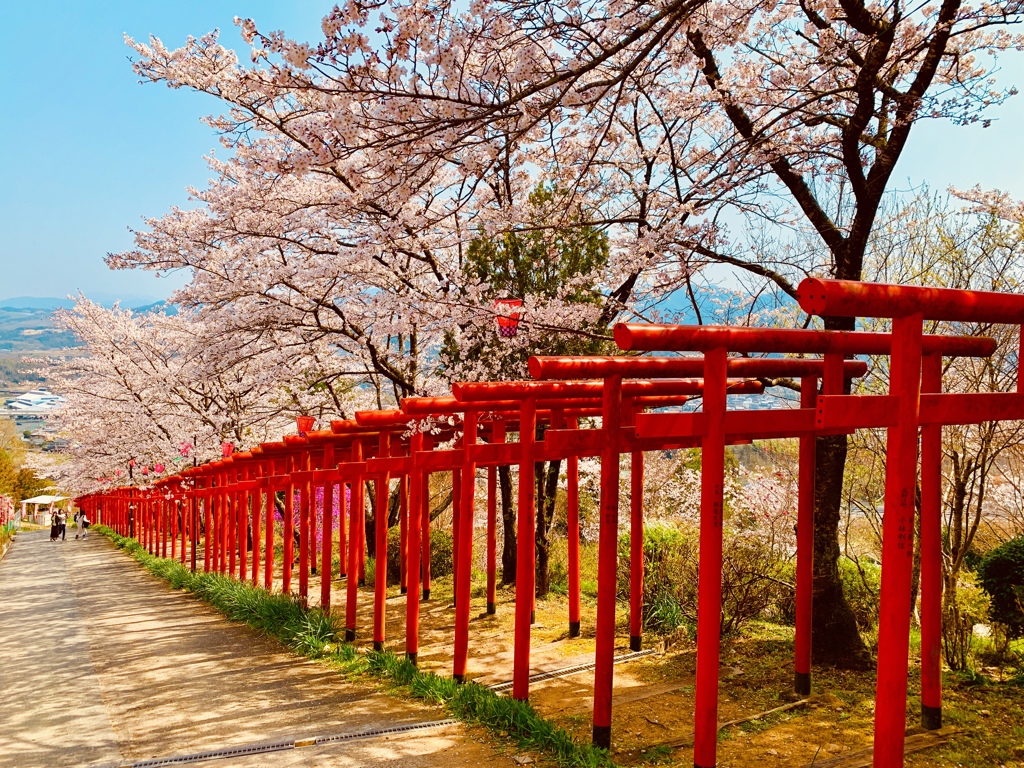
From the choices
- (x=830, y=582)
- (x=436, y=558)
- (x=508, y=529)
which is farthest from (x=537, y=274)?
(x=436, y=558)

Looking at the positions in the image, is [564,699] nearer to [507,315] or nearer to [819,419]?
[507,315]

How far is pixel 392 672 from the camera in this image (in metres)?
6.01

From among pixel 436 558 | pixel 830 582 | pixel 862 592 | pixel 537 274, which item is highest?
pixel 537 274

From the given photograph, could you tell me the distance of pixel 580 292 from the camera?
27.4 feet

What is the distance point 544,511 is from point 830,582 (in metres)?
4.23

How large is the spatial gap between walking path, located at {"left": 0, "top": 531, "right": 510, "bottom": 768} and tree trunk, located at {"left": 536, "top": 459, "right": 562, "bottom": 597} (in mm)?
3238

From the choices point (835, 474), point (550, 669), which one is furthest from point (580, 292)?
point (550, 669)

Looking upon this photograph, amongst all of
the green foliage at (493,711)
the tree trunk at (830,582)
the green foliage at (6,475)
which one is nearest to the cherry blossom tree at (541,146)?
the tree trunk at (830,582)

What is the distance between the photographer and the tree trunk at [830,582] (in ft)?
18.8

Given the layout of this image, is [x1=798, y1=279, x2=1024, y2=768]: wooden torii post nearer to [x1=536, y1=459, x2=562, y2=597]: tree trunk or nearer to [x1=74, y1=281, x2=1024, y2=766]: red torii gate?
[x1=74, y1=281, x2=1024, y2=766]: red torii gate

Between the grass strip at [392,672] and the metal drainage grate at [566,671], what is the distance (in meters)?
0.40

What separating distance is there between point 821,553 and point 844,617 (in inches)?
19.5

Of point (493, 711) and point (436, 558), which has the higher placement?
point (493, 711)

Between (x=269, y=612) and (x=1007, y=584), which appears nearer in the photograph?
(x=1007, y=584)
